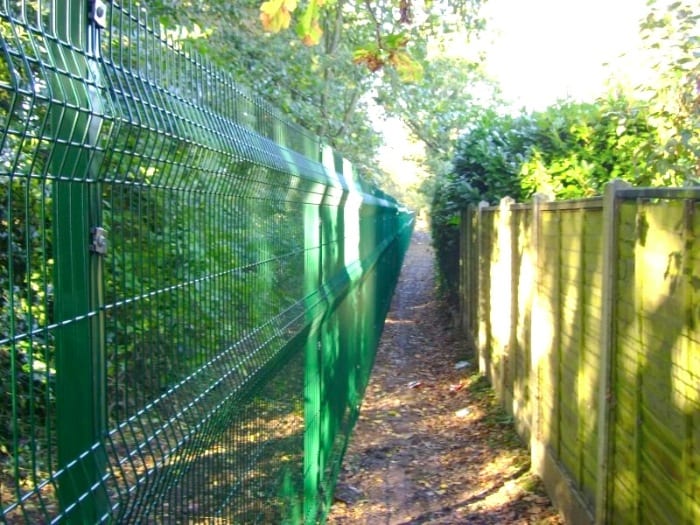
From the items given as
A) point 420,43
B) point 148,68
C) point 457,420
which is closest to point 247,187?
point 148,68

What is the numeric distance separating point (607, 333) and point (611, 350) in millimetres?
100

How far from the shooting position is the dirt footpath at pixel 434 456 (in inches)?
240

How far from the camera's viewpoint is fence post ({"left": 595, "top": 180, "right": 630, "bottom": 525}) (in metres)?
4.36

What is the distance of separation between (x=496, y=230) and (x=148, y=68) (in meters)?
7.46

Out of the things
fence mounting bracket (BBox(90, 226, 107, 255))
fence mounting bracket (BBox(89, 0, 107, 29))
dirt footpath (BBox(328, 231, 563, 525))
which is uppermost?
fence mounting bracket (BBox(89, 0, 107, 29))

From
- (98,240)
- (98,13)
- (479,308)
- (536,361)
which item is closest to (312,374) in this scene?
(536,361)

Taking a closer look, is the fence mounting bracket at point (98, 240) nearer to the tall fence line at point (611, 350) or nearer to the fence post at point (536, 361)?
the tall fence line at point (611, 350)

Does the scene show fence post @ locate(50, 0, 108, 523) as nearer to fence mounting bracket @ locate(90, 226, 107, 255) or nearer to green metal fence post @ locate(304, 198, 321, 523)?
fence mounting bracket @ locate(90, 226, 107, 255)

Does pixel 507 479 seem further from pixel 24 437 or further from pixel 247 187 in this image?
pixel 24 437

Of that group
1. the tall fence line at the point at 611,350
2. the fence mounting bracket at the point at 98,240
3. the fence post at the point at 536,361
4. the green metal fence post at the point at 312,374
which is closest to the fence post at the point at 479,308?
the tall fence line at the point at 611,350

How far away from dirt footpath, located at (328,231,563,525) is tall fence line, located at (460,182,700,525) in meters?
0.31

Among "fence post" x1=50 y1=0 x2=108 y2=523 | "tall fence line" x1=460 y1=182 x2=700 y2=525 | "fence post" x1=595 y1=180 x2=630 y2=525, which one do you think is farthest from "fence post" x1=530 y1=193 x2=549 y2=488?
"fence post" x1=50 y1=0 x2=108 y2=523

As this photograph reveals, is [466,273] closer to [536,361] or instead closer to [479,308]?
[479,308]

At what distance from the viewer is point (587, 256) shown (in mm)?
5047
